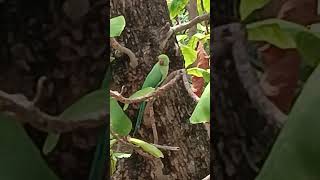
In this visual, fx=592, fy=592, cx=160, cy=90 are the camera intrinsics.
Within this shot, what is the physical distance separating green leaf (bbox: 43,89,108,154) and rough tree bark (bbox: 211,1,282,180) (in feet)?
0.61

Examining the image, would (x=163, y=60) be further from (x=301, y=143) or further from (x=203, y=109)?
(x=301, y=143)

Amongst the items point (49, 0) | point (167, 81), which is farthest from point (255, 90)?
point (167, 81)

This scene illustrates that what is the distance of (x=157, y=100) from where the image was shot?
59.6 inches

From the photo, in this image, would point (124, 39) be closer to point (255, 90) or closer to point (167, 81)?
point (167, 81)

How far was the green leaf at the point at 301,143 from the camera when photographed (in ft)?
2.89

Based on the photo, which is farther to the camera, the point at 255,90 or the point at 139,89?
the point at 139,89

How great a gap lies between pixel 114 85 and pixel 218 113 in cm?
60

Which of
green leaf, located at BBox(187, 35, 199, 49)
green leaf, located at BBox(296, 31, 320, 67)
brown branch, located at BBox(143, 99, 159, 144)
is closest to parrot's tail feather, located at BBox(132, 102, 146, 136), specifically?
brown branch, located at BBox(143, 99, 159, 144)

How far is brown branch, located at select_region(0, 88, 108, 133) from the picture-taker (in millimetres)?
925

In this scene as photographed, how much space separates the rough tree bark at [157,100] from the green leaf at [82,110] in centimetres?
55

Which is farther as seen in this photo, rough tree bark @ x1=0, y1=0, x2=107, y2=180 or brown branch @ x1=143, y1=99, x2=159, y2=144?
brown branch @ x1=143, y1=99, x2=159, y2=144

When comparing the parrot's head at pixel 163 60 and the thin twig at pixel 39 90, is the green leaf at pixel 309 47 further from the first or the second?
the parrot's head at pixel 163 60

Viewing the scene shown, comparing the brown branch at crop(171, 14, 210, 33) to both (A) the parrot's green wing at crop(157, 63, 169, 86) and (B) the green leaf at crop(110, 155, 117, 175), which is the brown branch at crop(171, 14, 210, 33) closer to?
(A) the parrot's green wing at crop(157, 63, 169, 86)

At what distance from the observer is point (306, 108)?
2.92 ft
